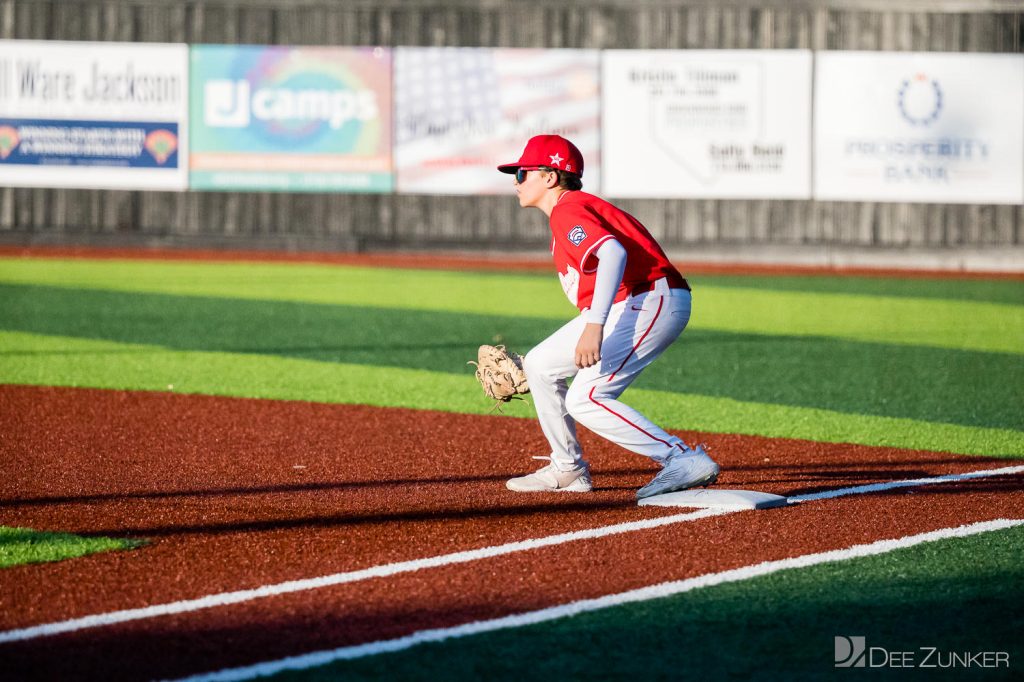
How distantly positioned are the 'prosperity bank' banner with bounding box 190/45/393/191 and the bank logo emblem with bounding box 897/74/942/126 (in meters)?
9.19

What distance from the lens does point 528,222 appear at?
85.3ft

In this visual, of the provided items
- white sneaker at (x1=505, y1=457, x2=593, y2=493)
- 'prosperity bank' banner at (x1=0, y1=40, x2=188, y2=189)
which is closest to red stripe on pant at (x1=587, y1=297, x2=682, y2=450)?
white sneaker at (x1=505, y1=457, x2=593, y2=493)

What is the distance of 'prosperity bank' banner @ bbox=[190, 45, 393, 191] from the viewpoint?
84.6 feet

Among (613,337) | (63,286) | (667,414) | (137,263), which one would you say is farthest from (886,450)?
(137,263)

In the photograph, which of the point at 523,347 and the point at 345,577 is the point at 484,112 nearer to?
the point at 523,347

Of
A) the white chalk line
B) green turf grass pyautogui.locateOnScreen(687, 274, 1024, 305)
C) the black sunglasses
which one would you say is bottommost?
the white chalk line

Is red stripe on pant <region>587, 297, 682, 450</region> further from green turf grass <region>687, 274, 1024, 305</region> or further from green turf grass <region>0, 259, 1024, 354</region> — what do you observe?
green turf grass <region>687, 274, 1024, 305</region>

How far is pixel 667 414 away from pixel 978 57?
59.8 ft

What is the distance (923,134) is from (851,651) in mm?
22340

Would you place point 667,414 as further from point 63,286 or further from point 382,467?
point 63,286

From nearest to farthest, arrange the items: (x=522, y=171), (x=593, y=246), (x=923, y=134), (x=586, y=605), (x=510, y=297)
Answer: (x=586, y=605)
(x=593, y=246)
(x=522, y=171)
(x=510, y=297)
(x=923, y=134)

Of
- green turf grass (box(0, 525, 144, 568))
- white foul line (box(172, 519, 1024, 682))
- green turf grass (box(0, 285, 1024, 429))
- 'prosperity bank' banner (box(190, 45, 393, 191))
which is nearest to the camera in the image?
white foul line (box(172, 519, 1024, 682))

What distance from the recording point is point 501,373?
687 centimetres

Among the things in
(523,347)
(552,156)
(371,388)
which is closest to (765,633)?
(552,156)
